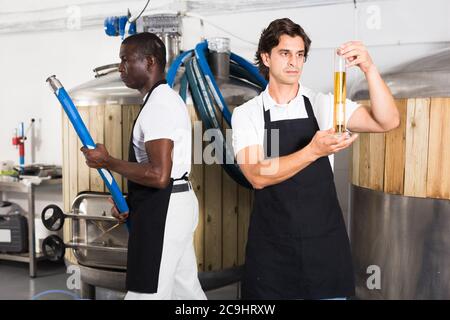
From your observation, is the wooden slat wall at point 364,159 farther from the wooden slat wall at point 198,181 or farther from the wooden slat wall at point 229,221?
the wooden slat wall at point 198,181

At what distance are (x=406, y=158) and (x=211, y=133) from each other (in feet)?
3.49

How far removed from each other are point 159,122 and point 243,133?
402mm

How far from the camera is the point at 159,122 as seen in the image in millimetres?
2033

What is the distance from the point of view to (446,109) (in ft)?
7.77

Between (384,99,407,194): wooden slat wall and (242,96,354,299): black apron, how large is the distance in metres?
0.81

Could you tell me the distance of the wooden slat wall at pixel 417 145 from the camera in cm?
243

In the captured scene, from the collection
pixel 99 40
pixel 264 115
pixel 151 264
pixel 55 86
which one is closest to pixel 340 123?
pixel 264 115

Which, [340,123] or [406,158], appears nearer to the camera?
[340,123]

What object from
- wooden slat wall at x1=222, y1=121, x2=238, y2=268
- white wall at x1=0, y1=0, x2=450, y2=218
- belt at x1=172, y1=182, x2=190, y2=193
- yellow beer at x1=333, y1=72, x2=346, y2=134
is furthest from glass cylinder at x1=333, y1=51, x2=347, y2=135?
white wall at x1=0, y1=0, x2=450, y2=218

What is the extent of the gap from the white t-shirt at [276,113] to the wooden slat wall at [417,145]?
74 centimetres

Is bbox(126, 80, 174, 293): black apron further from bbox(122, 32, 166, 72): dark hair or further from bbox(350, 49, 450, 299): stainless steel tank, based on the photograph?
bbox(350, 49, 450, 299): stainless steel tank

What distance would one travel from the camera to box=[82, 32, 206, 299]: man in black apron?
2037 mm

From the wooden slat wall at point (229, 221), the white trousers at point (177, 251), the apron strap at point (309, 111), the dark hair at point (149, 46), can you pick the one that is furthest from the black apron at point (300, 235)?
the wooden slat wall at point (229, 221)
